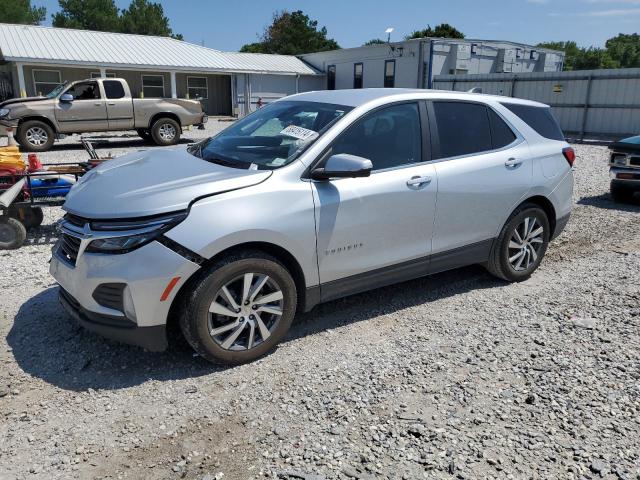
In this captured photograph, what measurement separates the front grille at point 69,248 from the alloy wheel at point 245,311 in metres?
0.95

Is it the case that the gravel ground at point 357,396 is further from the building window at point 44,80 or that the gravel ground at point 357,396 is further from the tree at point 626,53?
the tree at point 626,53

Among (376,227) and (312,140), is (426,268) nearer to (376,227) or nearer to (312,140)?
(376,227)

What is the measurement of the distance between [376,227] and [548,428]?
1.77 metres

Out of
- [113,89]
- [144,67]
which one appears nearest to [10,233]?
[113,89]

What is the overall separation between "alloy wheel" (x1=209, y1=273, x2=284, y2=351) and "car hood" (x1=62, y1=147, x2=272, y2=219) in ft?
2.05

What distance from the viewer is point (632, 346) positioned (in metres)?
4.04

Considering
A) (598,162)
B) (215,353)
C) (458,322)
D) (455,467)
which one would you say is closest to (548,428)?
(455,467)

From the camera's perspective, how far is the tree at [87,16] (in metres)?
64.6

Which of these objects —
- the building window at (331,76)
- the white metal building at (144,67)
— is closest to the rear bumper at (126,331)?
the white metal building at (144,67)

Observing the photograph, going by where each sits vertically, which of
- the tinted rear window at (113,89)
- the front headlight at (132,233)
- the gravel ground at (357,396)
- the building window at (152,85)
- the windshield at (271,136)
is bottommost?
the gravel ground at (357,396)

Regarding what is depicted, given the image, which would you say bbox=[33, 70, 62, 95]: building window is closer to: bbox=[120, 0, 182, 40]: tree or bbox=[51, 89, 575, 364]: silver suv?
bbox=[51, 89, 575, 364]: silver suv

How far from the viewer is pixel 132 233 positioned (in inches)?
128

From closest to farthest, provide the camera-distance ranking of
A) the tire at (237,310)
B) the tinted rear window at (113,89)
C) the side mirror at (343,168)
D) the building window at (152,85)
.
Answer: the tire at (237,310) → the side mirror at (343,168) → the tinted rear window at (113,89) → the building window at (152,85)

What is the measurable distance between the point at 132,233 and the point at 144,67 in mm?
25606
